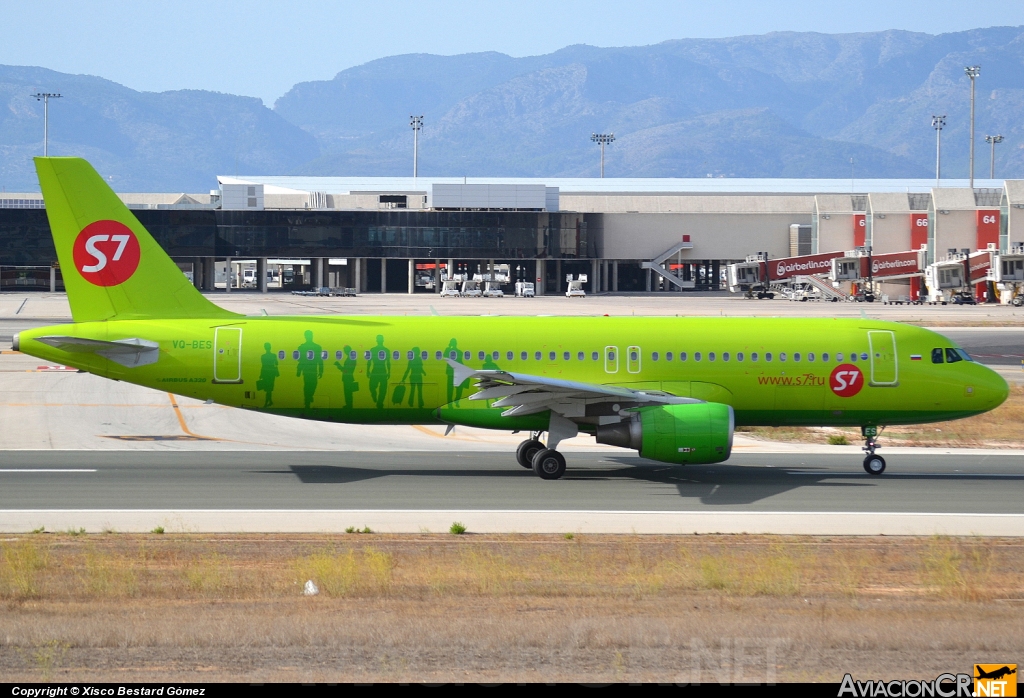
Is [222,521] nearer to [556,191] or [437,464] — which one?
[437,464]

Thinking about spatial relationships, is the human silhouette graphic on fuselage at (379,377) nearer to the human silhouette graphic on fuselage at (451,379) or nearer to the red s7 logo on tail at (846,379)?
the human silhouette graphic on fuselage at (451,379)

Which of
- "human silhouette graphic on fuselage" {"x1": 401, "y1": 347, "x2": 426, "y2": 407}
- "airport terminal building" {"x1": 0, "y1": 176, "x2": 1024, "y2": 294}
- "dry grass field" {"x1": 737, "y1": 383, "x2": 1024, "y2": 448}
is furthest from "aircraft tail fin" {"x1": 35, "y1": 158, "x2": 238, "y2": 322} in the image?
"airport terminal building" {"x1": 0, "y1": 176, "x2": 1024, "y2": 294}

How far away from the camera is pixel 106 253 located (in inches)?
1157

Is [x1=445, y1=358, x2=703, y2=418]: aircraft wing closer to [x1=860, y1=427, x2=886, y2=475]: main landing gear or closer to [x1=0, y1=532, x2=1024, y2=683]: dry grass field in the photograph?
[x1=860, y1=427, x2=886, y2=475]: main landing gear

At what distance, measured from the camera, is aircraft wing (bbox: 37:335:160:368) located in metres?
28.2

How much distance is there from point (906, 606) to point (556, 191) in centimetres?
14052

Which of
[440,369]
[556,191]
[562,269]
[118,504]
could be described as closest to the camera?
[118,504]

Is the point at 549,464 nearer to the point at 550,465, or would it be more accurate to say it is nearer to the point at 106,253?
the point at 550,465

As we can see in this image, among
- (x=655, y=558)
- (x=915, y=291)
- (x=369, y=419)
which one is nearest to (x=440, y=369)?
(x=369, y=419)

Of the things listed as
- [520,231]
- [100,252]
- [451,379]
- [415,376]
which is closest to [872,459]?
[451,379]

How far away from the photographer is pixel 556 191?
15488 cm

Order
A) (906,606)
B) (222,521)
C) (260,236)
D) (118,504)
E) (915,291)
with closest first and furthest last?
(906,606), (222,521), (118,504), (915,291), (260,236)

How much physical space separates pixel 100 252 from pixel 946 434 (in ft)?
89.0

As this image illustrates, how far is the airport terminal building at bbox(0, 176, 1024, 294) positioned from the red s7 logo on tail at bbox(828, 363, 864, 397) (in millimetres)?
105414
